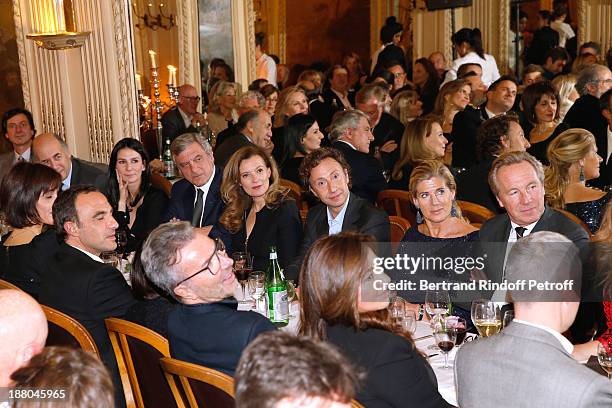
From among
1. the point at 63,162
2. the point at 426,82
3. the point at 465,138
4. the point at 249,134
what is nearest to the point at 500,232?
the point at 465,138

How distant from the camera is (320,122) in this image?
9031 millimetres

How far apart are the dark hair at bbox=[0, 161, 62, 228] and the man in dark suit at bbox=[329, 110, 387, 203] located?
219cm

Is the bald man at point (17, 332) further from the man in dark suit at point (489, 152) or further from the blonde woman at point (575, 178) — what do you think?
the man in dark suit at point (489, 152)

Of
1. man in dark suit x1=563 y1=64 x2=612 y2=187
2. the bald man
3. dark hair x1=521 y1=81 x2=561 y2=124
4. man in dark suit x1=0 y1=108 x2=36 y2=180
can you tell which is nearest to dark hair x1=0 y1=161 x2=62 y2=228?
the bald man

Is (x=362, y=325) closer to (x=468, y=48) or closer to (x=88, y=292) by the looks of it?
(x=88, y=292)

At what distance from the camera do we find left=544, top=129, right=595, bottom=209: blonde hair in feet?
15.1

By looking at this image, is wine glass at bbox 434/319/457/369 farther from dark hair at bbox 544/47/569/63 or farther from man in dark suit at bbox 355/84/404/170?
dark hair at bbox 544/47/569/63

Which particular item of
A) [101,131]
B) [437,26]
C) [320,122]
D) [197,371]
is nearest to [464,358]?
[197,371]

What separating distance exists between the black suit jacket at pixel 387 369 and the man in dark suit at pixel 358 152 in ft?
11.2

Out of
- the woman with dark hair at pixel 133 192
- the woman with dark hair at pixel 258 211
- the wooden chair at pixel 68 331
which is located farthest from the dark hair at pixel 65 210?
the woman with dark hair at pixel 133 192

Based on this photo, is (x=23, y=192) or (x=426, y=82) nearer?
(x=23, y=192)

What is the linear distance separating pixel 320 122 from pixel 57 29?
3.00m

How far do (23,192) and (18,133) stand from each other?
8.40 ft

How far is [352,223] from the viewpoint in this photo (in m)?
4.41
